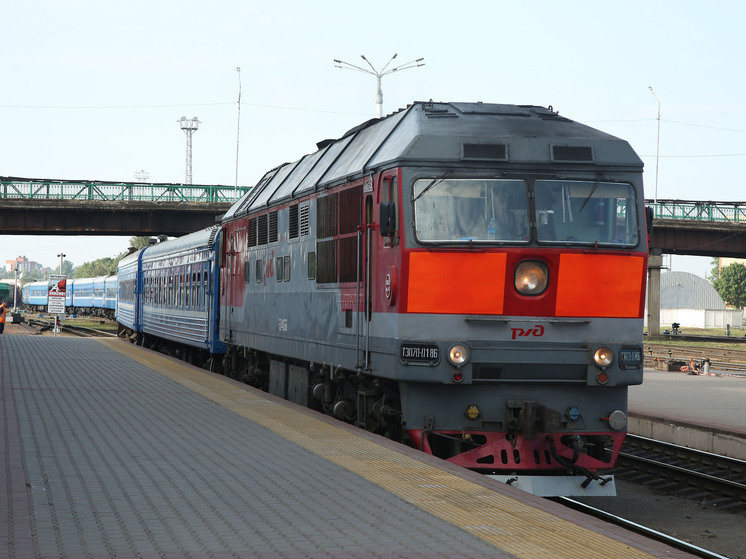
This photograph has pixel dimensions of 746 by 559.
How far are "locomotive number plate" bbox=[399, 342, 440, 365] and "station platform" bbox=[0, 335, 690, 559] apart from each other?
904 mm

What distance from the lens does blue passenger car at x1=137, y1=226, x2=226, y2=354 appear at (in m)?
21.4

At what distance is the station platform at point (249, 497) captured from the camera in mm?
6199

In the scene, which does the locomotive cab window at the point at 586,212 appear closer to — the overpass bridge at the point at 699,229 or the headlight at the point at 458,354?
the headlight at the point at 458,354

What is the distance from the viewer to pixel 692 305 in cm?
10962

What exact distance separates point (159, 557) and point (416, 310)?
479 centimetres

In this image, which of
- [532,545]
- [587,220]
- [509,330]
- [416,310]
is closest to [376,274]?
[416,310]

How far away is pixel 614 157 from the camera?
1064 cm

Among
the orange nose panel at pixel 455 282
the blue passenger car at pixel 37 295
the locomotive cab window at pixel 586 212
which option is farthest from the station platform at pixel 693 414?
the blue passenger car at pixel 37 295

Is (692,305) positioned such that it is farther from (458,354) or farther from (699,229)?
(458,354)

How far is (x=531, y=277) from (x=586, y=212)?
0.92 meters

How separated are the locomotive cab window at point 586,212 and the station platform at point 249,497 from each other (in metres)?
2.71

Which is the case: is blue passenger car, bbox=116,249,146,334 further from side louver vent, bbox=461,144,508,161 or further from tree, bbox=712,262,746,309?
tree, bbox=712,262,746,309

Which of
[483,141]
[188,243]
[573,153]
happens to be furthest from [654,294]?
[483,141]

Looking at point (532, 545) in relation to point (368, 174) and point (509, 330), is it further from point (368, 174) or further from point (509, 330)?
point (368, 174)
